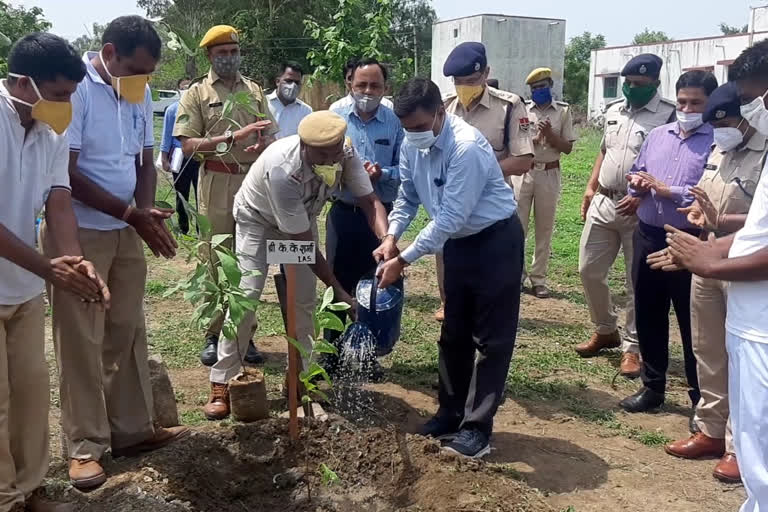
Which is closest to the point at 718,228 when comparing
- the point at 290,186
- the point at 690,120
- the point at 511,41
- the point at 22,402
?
the point at 690,120

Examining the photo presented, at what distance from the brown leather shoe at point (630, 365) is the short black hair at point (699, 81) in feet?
6.14

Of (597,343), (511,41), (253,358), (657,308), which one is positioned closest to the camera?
(657,308)

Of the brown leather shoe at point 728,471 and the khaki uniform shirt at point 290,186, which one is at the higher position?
the khaki uniform shirt at point 290,186

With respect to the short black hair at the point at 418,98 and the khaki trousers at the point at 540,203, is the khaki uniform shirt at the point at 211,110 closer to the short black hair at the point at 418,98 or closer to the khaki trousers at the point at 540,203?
the short black hair at the point at 418,98

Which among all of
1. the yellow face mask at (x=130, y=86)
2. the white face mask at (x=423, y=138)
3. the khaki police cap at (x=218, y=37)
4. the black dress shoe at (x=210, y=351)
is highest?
the khaki police cap at (x=218, y=37)

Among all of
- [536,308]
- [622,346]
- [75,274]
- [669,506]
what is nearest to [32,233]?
[75,274]

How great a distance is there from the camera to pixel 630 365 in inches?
199

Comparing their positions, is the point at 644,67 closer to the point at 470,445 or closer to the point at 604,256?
the point at 604,256

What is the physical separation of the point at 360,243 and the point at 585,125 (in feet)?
95.4

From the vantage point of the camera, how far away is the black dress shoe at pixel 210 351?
505 centimetres

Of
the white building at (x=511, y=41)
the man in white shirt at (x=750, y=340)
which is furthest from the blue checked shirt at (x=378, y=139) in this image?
the white building at (x=511, y=41)

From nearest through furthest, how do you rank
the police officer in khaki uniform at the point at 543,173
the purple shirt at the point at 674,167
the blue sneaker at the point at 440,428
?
the blue sneaker at the point at 440,428, the purple shirt at the point at 674,167, the police officer in khaki uniform at the point at 543,173

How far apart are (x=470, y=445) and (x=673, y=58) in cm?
3429

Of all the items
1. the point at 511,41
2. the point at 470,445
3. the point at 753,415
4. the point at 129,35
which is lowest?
the point at 470,445
